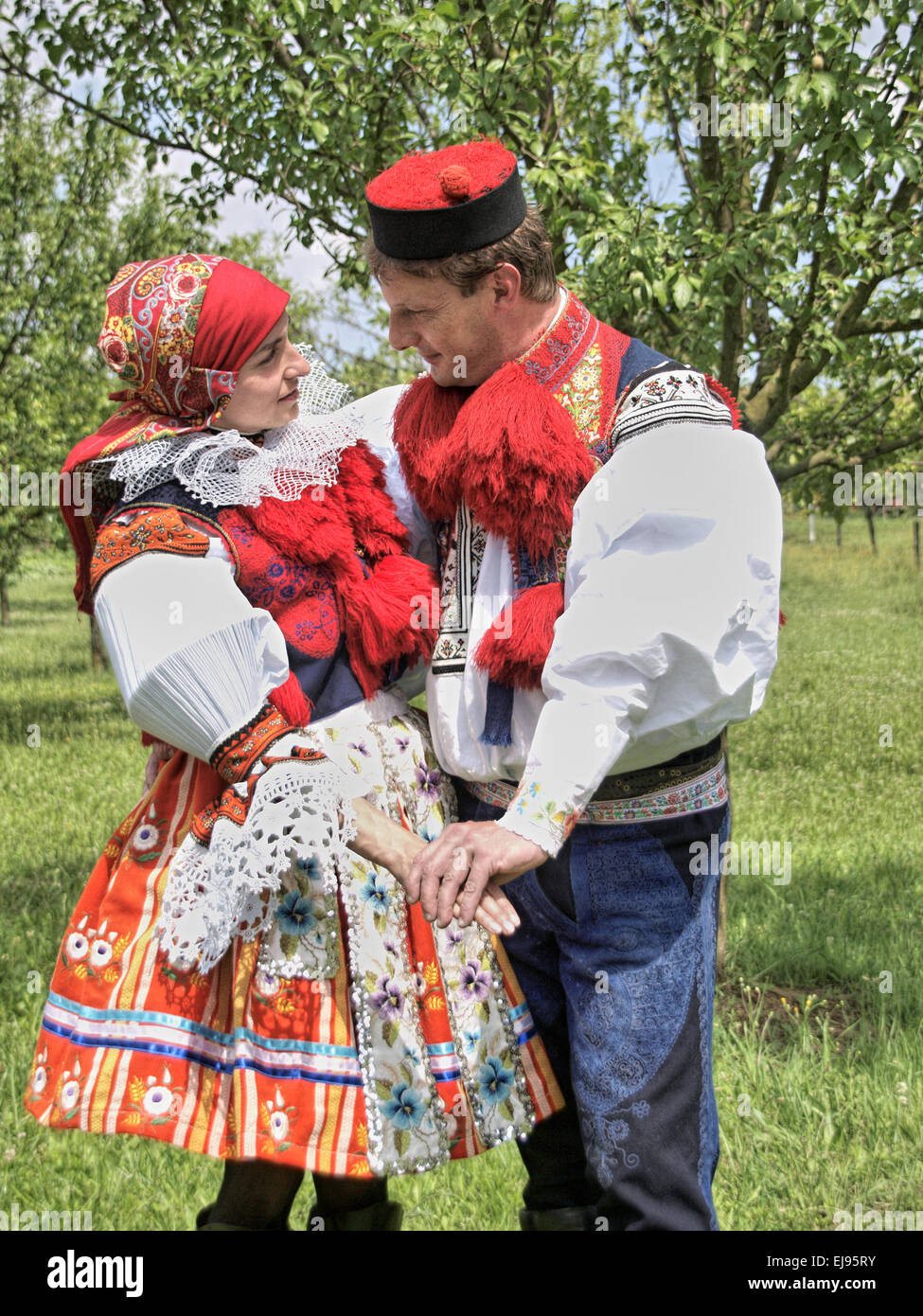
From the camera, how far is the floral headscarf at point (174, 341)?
77.2 inches

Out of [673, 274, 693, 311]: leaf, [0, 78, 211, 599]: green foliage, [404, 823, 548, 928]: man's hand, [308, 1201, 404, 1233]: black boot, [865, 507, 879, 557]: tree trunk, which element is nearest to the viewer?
[404, 823, 548, 928]: man's hand

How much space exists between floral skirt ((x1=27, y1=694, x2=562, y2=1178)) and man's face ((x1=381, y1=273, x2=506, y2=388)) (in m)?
0.63

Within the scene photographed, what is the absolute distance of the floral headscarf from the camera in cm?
196

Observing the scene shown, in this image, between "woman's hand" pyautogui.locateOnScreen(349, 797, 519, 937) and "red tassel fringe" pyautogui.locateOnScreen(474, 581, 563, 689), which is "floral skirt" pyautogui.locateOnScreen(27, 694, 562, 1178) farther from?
"red tassel fringe" pyautogui.locateOnScreen(474, 581, 563, 689)

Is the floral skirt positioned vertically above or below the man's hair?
below

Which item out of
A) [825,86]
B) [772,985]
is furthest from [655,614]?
[772,985]

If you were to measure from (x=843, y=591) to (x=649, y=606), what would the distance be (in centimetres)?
2023

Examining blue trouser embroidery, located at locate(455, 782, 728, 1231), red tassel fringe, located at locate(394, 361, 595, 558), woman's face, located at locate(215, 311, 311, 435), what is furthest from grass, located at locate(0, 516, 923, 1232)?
woman's face, located at locate(215, 311, 311, 435)

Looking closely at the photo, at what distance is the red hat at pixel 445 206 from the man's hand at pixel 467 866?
0.97 meters

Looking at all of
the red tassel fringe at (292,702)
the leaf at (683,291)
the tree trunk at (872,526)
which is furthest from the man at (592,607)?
the tree trunk at (872,526)

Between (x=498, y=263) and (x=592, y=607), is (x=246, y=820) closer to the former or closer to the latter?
(x=592, y=607)

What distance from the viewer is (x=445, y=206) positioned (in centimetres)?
195

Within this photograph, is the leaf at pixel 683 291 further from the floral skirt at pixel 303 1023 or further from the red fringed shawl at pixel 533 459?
the floral skirt at pixel 303 1023
